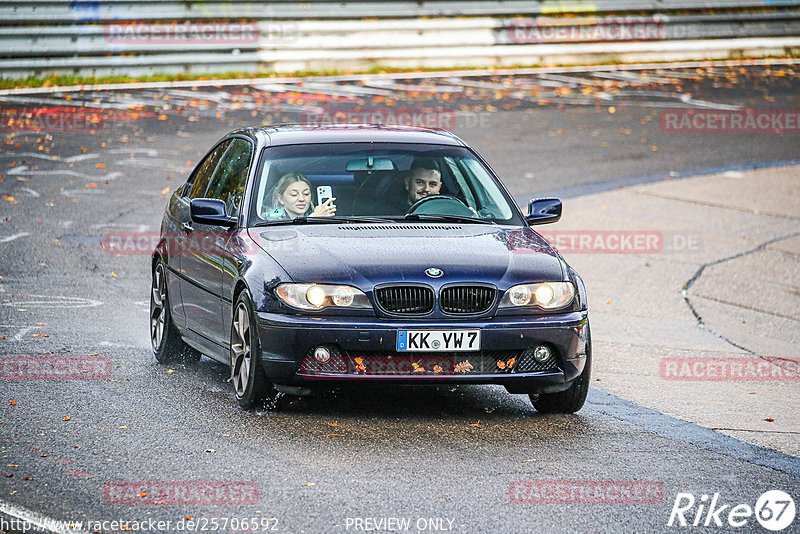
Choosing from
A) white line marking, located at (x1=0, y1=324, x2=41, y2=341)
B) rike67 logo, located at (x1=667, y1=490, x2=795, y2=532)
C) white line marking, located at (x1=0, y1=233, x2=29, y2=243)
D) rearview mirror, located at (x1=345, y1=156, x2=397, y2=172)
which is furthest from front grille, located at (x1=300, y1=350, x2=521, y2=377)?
white line marking, located at (x1=0, y1=233, x2=29, y2=243)

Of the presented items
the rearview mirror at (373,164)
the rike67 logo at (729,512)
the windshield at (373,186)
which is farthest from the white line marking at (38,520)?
the rearview mirror at (373,164)

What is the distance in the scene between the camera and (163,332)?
9.15m

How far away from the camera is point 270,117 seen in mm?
20859

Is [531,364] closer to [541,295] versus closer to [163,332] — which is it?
[541,295]

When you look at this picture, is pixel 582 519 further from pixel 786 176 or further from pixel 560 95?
pixel 560 95

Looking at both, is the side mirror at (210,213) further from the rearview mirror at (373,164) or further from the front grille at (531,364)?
the front grille at (531,364)

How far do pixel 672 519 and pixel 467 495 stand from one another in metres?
0.87

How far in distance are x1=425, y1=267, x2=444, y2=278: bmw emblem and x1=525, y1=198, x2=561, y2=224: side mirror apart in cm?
142

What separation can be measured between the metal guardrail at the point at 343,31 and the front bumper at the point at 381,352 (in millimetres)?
17193

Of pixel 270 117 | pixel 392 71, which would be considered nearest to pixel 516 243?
pixel 270 117

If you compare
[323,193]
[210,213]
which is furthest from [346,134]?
[210,213]

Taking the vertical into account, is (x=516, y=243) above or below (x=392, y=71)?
above

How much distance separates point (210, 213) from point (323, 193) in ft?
2.24

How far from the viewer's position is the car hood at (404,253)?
728 centimetres
